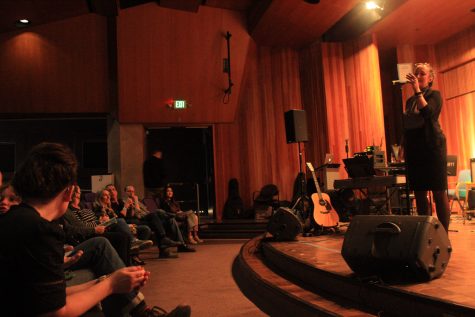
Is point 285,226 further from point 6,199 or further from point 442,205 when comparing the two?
point 6,199

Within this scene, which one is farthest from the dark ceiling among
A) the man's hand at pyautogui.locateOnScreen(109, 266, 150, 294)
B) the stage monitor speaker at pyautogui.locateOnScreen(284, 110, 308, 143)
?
the man's hand at pyautogui.locateOnScreen(109, 266, 150, 294)

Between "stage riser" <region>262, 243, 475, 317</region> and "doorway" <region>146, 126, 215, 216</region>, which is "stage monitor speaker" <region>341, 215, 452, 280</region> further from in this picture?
"doorway" <region>146, 126, 215, 216</region>

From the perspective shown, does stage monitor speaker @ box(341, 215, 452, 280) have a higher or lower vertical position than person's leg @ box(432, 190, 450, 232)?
lower

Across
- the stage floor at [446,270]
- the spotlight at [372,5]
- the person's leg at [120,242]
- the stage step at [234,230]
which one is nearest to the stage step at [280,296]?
the stage floor at [446,270]

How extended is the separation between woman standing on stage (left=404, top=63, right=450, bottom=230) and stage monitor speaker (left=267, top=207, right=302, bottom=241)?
1.80 meters

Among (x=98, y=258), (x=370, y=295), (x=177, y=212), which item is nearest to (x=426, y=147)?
(x=370, y=295)

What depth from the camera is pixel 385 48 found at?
9055 mm

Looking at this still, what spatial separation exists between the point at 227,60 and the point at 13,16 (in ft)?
12.3

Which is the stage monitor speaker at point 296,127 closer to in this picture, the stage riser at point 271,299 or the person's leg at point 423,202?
the stage riser at point 271,299

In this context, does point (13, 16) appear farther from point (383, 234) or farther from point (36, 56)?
point (383, 234)

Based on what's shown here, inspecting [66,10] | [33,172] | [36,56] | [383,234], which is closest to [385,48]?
[66,10]

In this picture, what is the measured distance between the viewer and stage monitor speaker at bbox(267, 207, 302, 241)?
463 centimetres

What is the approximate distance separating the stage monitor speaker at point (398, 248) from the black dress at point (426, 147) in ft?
2.22

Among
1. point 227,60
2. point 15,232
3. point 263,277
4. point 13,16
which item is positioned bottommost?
point 263,277
